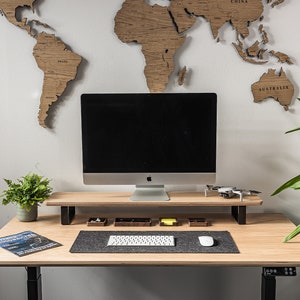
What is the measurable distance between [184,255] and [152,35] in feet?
3.87

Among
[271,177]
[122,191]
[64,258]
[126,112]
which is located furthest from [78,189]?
[271,177]

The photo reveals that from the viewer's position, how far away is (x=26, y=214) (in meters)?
2.38

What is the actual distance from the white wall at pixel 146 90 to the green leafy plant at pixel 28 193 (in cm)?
20

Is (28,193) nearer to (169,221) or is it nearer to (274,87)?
(169,221)

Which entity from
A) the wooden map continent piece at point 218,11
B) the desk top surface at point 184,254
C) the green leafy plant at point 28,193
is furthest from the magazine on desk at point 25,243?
the wooden map continent piece at point 218,11

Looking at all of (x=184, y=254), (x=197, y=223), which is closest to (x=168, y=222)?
(x=197, y=223)

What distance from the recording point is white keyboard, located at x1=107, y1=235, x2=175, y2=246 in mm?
2033

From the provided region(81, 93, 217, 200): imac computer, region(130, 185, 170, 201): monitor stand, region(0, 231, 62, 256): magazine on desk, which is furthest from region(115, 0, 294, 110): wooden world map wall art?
region(0, 231, 62, 256): magazine on desk

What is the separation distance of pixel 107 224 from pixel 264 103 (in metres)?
1.05

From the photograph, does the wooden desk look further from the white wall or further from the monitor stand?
the white wall

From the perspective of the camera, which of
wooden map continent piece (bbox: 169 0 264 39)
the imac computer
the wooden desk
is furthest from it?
wooden map continent piece (bbox: 169 0 264 39)

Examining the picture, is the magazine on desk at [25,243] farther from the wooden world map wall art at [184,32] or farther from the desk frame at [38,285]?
the wooden world map wall art at [184,32]

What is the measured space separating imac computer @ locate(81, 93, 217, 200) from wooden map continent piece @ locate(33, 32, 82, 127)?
270 mm

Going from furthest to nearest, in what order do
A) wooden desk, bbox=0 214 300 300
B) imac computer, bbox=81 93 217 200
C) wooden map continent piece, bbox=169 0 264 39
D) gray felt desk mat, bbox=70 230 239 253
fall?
wooden map continent piece, bbox=169 0 264 39 → imac computer, bbox=81 93 217 200 → gray felt desk mat, bbox=70 230 239 253 → wooden desk, bbox=0 214 300 300
